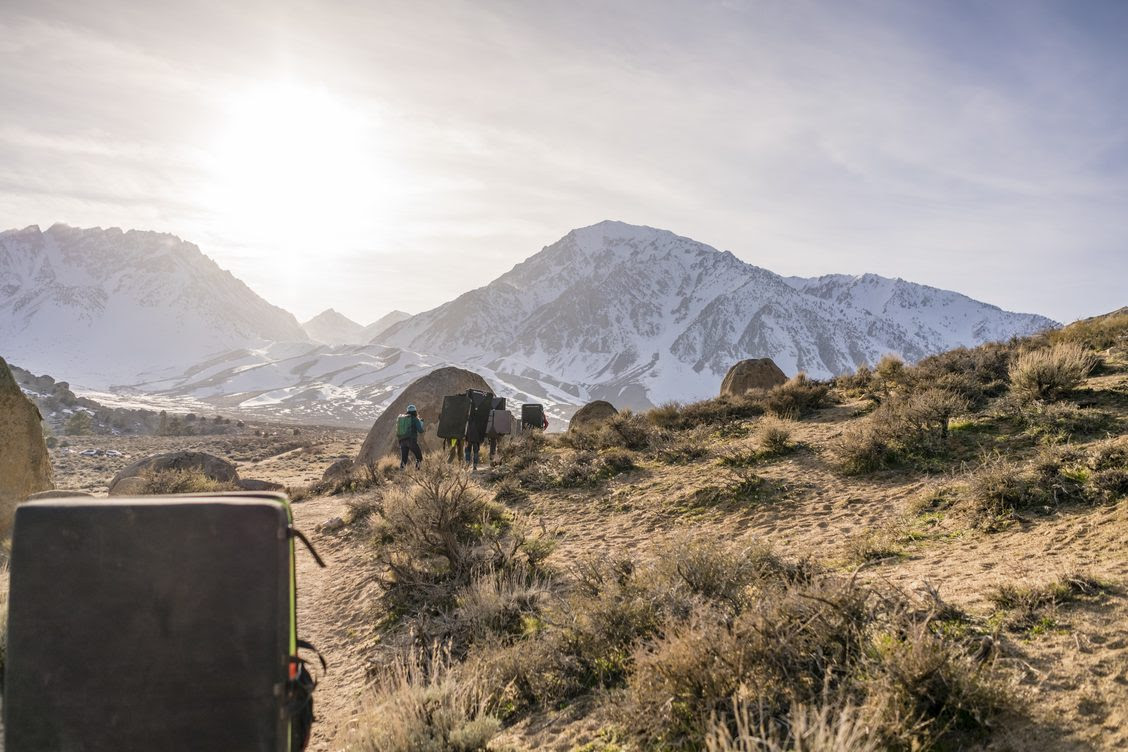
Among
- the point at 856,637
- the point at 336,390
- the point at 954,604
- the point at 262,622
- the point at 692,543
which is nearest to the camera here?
the point at 262,622

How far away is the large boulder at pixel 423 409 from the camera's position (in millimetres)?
22812

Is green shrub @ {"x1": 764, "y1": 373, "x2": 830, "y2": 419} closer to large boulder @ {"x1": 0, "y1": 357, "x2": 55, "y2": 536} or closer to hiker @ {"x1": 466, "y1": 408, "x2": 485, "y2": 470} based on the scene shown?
hiker @ {"x1": 466, "y1": 408, "x2": 485, "y2": 470}

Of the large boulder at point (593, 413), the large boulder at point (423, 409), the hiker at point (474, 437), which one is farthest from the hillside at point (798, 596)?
the large boulder at point (593, 413)

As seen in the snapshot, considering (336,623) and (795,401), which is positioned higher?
(795,401)

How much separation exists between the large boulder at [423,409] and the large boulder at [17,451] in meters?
9.88

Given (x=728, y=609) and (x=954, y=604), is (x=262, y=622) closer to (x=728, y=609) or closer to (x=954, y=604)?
(x=728, y=609)

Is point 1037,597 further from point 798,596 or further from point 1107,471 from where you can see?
point 1107,471

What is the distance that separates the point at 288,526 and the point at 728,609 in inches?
113

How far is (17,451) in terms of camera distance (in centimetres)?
1290

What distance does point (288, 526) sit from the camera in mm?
2781

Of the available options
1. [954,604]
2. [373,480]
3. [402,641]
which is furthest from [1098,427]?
[373,480]

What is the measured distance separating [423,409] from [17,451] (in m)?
13.3

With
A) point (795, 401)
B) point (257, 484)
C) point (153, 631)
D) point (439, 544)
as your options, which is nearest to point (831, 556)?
point (439, 544)

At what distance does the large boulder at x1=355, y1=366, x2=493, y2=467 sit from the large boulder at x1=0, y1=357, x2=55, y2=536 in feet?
32.4
